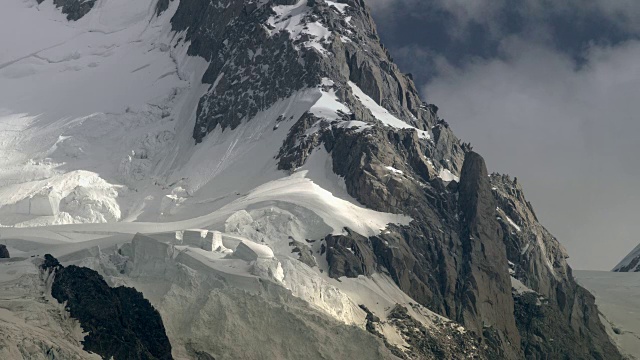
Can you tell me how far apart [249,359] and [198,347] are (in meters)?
6.90

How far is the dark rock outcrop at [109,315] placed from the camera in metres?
173

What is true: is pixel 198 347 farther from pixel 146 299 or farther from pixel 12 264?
pixel 12 264

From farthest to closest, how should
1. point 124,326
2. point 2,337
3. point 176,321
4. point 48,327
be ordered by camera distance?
point 176,321
point 124,326
point 48,327
point 2,337

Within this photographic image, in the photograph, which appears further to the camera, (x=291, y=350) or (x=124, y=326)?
(x=291, y=350)

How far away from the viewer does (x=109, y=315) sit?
180 m

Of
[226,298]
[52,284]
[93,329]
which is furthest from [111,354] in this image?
[226,298]

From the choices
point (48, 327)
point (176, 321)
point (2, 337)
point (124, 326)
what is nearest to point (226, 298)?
point (176, 321)

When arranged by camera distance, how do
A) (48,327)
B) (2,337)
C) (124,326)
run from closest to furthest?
(2,337), (48,327), (124,326)

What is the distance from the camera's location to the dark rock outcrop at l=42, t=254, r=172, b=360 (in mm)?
173125

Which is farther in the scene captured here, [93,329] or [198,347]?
[198,347]

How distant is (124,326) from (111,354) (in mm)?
11333

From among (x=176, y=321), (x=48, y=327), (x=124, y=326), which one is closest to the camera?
(x=48, y=327)

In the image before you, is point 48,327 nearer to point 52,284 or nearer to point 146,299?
point 52,284

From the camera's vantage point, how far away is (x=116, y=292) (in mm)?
192250
